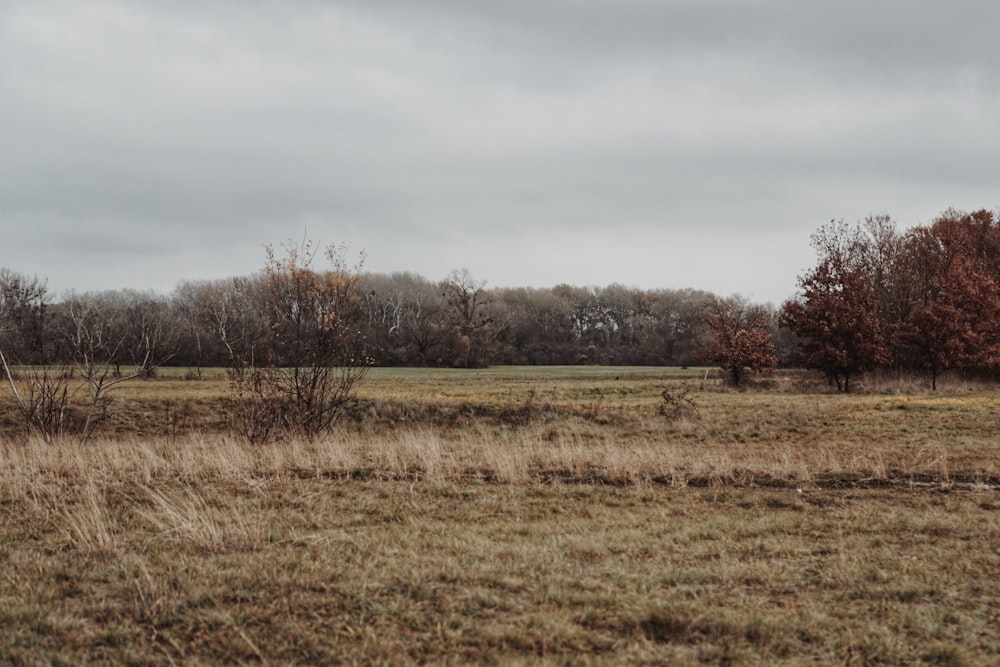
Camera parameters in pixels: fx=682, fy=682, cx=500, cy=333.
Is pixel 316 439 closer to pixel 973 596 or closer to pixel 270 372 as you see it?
pixel 270 372

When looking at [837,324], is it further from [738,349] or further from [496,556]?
[496,556]

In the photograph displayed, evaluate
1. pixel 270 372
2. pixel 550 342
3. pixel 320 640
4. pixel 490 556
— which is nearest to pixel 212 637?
pixel 320 640

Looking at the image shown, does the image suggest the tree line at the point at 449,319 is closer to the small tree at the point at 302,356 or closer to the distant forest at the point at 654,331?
the distant forest at the point at 654,331

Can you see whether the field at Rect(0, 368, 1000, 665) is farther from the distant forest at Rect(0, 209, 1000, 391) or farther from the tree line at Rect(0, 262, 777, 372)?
the tree line at Rect(0, 262, 777, 372)

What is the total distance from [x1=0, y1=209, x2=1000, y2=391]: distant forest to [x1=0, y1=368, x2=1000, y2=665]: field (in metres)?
5.09

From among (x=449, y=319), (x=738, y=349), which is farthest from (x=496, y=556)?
(x=449, y=319)

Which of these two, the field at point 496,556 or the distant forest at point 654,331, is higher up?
the distant forest at point 654,331

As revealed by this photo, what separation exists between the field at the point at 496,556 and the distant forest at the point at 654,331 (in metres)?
5.09

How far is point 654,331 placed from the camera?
107 meters

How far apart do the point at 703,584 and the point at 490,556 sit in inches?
79.1

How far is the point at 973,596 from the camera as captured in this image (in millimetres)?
5805

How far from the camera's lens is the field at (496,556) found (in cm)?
473

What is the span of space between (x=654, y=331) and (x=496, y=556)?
10275 centimetres

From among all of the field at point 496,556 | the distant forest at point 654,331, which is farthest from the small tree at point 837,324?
the field at point 496,556
